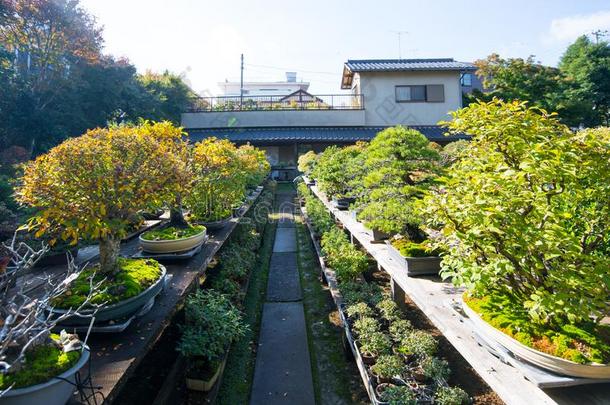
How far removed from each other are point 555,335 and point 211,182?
482 cm

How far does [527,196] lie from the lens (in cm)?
181

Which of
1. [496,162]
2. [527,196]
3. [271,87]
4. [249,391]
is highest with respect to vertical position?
[271,87]

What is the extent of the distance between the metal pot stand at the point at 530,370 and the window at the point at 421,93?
2005 centimetres

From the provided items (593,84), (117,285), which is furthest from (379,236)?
(593,84)

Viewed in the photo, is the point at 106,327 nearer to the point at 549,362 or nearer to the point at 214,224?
the point at 549,362

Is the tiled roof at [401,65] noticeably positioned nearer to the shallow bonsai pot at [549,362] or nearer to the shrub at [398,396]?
the shrub at [398,396]

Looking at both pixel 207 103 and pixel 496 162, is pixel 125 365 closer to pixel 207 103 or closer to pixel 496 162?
pixel 496 162

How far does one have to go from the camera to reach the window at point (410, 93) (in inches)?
793

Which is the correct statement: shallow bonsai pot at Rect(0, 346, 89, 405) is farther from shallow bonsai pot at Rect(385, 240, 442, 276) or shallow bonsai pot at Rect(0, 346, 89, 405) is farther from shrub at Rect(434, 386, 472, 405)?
shallow bonsai pot at Rect(385, 240, 442, 276)

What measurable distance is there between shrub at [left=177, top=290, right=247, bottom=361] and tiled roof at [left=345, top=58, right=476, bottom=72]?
18.5 meters

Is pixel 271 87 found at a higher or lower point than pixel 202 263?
higher

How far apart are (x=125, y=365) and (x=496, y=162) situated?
2.53 meters

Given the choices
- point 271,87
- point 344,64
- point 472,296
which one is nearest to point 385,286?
point 472,296

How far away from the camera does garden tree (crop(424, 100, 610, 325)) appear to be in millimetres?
1673
